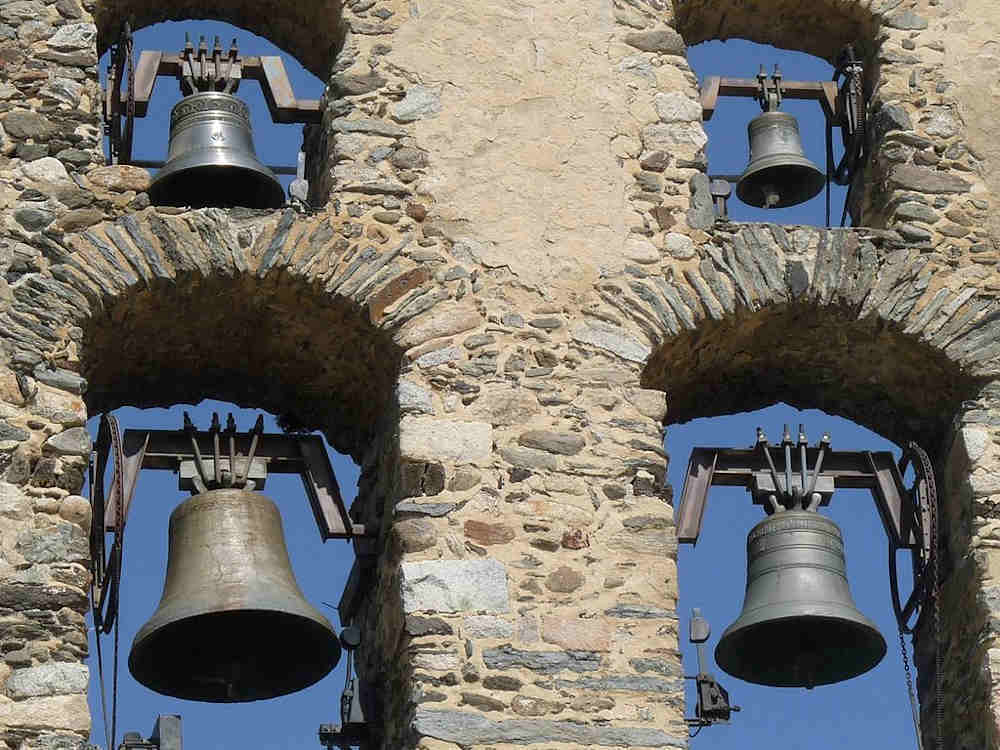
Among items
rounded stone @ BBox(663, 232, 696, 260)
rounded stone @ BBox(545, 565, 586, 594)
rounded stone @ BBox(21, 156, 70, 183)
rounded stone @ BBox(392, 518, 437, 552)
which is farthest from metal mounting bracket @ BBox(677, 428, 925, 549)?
rounded stone @ BBox(21, 156, 70, 183)

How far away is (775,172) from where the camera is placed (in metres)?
14.4

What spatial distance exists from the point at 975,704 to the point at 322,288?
127 inches

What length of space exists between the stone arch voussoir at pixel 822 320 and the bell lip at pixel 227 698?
6.08 ft

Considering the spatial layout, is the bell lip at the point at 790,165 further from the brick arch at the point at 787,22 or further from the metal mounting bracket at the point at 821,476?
the metal mounting bracket at the point at 821,476

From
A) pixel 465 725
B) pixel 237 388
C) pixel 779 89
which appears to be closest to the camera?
pixel 465 725

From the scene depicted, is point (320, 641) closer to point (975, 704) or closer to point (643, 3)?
→ point (975, 704)

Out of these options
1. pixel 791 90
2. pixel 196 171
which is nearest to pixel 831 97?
pixel 791 90

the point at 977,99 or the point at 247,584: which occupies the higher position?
the point at 977,99

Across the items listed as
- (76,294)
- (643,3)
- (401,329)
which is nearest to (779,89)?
(643,3)

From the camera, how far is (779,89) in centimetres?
1470

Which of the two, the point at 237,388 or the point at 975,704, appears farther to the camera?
the point at 237,388

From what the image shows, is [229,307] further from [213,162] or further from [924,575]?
[924,575]

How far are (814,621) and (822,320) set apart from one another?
1405 mm

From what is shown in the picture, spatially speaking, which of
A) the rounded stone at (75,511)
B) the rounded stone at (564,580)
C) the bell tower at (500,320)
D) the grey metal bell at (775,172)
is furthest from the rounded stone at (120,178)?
the grey metal bell at (775,172)
